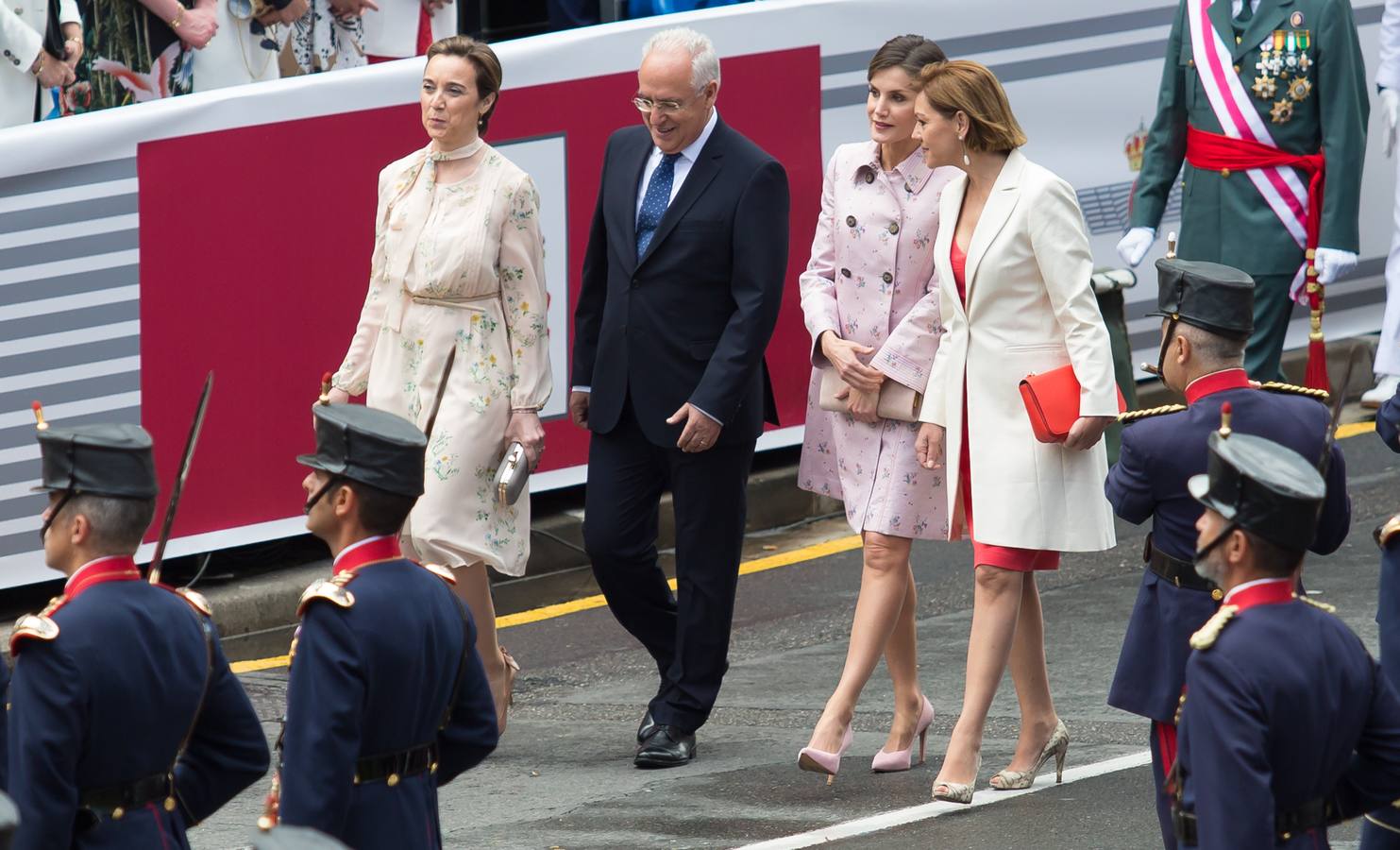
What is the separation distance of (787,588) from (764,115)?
6.43 feet

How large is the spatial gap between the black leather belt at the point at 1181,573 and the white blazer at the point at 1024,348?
834mm

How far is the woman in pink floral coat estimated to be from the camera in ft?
21.4

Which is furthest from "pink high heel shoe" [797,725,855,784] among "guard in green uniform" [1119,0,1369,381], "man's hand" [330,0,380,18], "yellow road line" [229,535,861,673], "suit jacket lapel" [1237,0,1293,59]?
A: "man's hand" [330,0,380,18]

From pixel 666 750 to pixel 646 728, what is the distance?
11 cm

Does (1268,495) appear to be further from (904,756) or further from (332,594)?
(904,756)

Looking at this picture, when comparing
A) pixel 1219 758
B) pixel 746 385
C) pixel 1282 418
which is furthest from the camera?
pixel 746 385

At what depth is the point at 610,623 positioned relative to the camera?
8.47 m

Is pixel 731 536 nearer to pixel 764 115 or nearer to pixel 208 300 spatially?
pixel 208 300

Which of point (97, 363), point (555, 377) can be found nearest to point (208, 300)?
point (97, 363)

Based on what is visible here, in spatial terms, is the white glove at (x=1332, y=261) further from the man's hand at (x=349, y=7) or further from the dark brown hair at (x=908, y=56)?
the man's hand at (x=349, y=7)

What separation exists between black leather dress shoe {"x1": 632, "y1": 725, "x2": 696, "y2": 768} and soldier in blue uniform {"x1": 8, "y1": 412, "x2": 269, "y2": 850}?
2.41m

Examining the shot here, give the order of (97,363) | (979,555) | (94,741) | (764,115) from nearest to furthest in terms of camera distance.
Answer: (94,741) → (979,555) → (97,363) → (764,115)

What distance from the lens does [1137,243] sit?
28.4ft

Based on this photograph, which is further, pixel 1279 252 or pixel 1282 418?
pixel 1279 252
